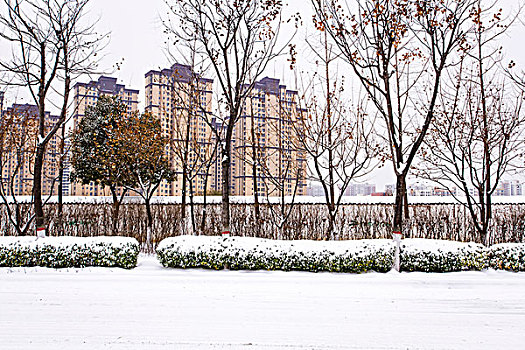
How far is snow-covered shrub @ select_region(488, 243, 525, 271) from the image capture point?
246 inches

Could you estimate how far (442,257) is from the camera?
6227mm

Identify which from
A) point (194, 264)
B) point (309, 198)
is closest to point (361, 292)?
point (194, 264)

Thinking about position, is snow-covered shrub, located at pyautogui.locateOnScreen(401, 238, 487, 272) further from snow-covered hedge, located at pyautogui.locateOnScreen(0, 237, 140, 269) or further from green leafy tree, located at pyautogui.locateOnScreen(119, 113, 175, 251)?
green leafy tree, located at pyautogui.locateOnScreen(119, 113, 175, 251)

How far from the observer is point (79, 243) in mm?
6590

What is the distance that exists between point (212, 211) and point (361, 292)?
591 cm

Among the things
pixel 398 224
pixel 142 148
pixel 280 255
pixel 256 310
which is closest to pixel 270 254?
pixel 280 255

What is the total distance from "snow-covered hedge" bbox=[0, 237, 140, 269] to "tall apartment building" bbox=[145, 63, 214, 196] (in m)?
3.01

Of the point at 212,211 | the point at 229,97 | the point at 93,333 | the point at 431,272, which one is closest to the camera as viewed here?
the point at 93,333

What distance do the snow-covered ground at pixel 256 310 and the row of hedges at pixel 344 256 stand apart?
0.19m

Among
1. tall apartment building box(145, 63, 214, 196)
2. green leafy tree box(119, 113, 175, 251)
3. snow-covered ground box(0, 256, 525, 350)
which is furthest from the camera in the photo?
tall apartment building box(145, 63, 214, 196)

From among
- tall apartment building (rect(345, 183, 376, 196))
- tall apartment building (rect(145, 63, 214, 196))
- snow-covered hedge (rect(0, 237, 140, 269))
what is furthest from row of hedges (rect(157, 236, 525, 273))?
tall apartment building (rect(345, 183, 376, 196))

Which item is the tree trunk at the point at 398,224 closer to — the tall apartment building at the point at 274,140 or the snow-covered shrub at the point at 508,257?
the snow-covered shrub at the point at 508,257

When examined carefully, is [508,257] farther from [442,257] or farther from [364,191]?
[364,191]

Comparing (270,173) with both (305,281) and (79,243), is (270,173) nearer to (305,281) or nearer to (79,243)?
(305,281)
